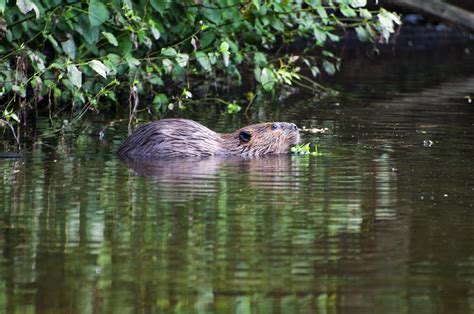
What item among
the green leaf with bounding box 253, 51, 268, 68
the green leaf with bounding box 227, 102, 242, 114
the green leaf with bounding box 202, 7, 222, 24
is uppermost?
the green leaf with bounding box 202, 7, 222, 24

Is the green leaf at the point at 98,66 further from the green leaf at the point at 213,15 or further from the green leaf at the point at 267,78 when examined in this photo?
the green leaf at the point at 267,78

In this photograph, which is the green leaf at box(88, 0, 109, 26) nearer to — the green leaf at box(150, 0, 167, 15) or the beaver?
the beaver

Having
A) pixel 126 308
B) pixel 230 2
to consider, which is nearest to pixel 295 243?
pixel 126 308

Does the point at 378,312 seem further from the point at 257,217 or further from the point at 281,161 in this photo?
the point at 281,161

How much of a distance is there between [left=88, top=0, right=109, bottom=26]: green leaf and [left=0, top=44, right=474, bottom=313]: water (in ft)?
3.25

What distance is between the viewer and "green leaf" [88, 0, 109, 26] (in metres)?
10.2

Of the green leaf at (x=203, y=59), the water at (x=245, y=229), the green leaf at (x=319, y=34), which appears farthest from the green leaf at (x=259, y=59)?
the water at (x=245, y=229)

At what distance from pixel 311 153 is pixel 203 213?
2.81 meters

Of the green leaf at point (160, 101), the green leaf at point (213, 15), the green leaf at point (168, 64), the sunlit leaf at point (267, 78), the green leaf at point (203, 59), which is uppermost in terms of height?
the green leaf at point (213, 15)

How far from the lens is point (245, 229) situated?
654 centimetres

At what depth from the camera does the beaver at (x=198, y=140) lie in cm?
970

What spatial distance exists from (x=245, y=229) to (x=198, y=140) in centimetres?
333

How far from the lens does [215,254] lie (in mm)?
5961

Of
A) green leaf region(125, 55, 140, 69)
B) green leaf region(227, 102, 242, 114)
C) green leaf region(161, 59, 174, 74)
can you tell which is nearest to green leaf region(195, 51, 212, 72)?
green leaf region(161, 59, 174, 74)
